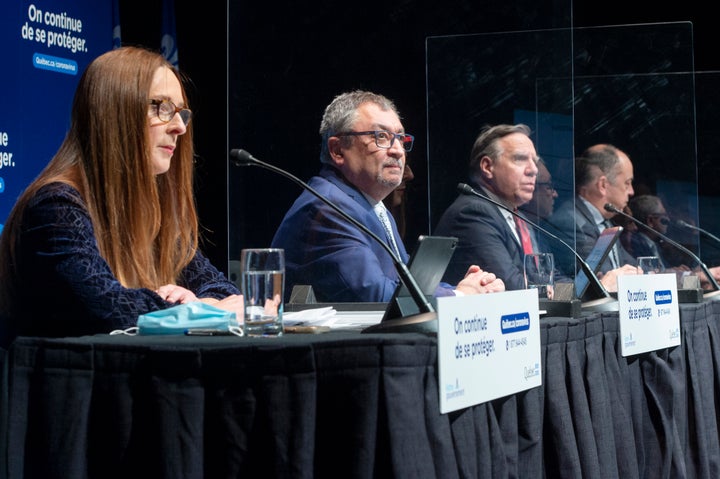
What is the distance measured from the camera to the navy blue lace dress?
1978 millimetres

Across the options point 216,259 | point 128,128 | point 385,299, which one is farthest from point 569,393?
point 216,259

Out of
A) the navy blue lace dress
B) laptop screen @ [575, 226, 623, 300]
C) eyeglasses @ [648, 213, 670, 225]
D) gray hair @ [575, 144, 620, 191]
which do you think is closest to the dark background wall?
laptop screen @ [575, 226, 623, 300]

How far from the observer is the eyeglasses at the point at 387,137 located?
2.69m

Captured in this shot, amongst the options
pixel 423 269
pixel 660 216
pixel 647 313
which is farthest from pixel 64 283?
pixel 660 216

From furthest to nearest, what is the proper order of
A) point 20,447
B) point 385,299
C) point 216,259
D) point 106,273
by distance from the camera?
point 216,259, point 385,299, point 106,273, point 20,447

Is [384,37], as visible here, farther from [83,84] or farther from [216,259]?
[216,259]

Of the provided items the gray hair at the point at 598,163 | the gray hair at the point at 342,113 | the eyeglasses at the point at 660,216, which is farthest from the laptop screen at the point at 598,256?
the eyeglasses at the point at 660,216

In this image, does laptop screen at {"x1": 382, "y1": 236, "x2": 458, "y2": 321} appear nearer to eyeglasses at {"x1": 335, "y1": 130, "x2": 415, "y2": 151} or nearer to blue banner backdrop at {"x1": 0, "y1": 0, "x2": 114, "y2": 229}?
eyeglasses at {"x1": 335, "y1": 130, "x2": 415, "y2": 151}

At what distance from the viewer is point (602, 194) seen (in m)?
4.48

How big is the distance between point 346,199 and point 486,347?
1.23 m

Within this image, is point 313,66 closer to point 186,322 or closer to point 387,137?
point 387,137

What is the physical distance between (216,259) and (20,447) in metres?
3.76

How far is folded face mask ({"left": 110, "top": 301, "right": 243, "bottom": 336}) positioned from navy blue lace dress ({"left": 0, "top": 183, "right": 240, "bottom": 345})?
351 mm

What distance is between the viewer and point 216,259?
16.8 feet
